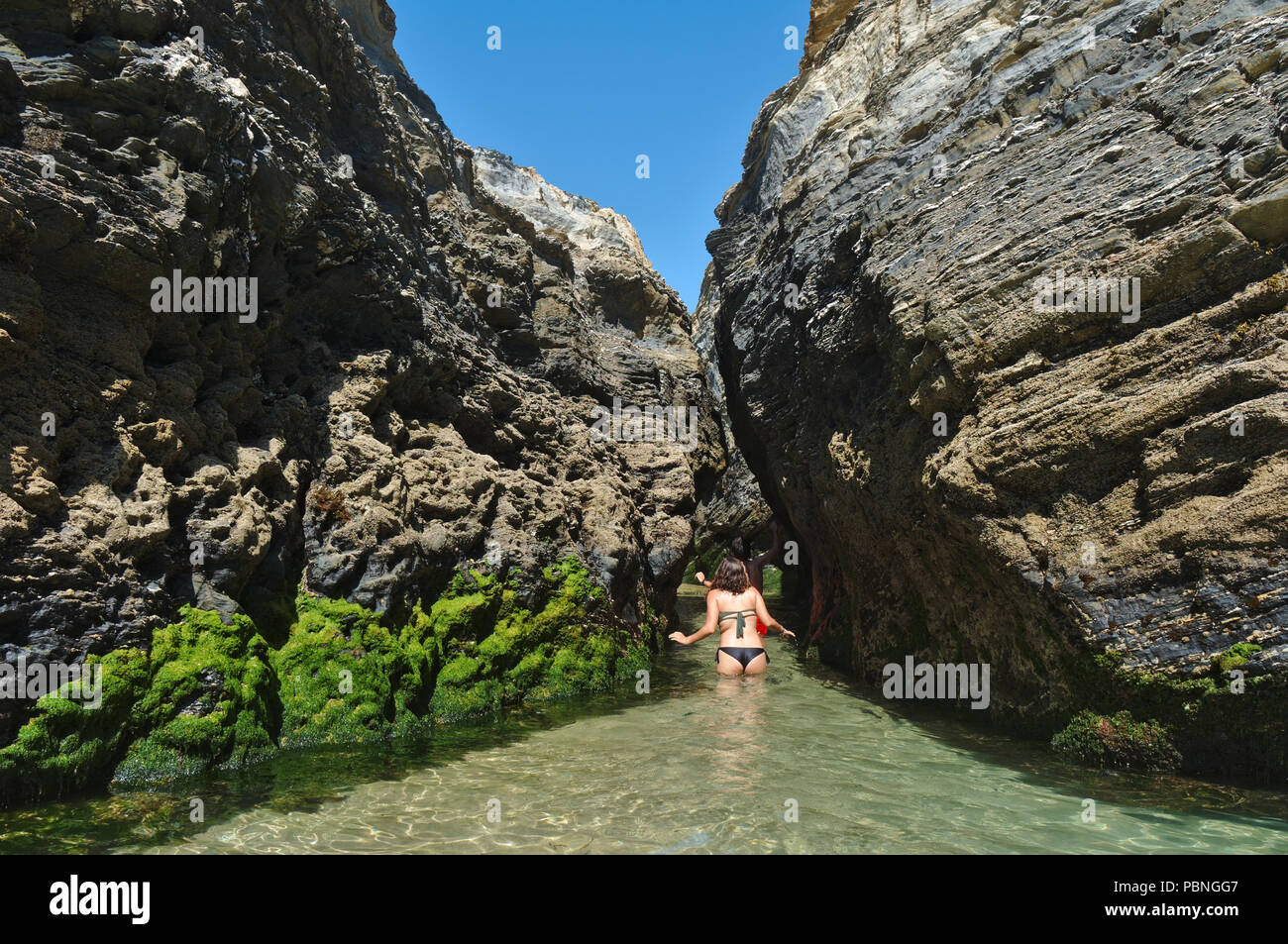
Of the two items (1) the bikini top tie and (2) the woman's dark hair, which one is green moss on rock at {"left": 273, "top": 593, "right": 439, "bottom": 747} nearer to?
(2) the woman's dark hair

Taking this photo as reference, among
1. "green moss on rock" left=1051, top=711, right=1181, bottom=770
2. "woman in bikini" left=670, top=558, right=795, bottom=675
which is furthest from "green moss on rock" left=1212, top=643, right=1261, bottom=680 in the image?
"woman in bikini" left=670, top=558, right=795, bottom=675

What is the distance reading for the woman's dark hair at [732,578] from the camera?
450 inches

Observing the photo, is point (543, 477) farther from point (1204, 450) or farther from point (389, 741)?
point (1204, 450)

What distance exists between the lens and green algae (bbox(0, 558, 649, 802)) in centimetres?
521

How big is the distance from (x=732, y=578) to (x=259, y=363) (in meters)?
7.63

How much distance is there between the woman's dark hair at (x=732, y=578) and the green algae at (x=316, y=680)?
1942mm

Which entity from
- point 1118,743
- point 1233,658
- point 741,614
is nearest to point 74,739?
A: point 1118,743

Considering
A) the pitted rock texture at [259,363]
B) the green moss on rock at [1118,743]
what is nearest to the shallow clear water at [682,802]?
the green moss on rock at [1118,743]

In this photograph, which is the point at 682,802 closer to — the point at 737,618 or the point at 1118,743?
the point at 1118,743

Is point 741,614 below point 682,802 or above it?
above

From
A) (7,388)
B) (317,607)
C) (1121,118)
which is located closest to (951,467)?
(1121,118)

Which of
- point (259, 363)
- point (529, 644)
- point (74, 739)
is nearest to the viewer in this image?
point (74, 739)

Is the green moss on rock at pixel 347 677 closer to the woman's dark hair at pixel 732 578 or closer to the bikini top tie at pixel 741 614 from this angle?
the woman's dark hair at pixel 732 578

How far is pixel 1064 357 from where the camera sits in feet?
24.2
